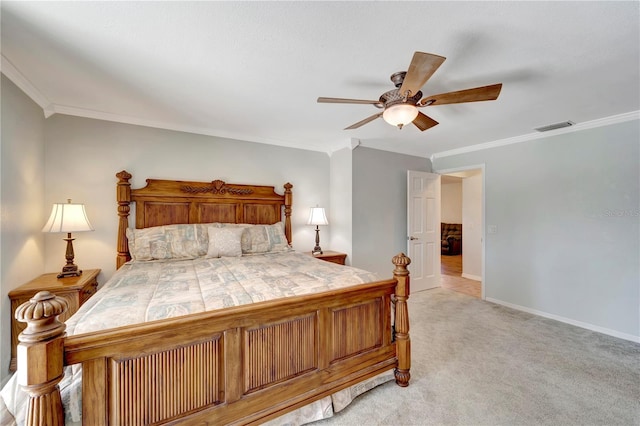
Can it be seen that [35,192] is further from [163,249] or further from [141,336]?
[141,336]

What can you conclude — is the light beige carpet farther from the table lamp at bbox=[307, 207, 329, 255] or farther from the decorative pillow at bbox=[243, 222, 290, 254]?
the decorative pillow at bbox=[243, 222, 290, 254]

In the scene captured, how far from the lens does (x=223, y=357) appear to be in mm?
1348

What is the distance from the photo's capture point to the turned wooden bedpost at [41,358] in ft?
3.02

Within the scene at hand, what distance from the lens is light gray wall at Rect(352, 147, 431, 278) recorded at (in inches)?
155

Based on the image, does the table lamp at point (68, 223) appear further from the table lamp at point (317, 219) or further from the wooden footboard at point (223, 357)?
the table lamp at point (317, 219)

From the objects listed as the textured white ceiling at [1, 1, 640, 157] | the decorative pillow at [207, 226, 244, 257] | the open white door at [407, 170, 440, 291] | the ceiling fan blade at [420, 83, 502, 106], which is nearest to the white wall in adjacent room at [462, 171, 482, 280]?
the open white door at [407, 170, 440, 291]

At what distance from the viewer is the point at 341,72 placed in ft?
6.63

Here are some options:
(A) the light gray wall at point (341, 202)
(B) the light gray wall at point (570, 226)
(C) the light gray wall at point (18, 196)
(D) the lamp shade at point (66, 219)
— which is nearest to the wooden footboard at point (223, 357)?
(C) the light gray wall at point (18, 196)

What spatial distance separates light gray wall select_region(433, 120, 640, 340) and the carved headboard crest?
12.0ft

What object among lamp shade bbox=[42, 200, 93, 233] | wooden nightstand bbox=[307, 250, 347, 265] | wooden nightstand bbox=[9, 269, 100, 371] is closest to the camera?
wooden nightstand bbox=[9, 269, 100, 371]

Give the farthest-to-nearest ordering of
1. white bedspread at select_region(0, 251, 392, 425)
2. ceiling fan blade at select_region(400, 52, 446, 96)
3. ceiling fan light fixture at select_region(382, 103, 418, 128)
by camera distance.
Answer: ceiling fan light fixture at select_region(382, 103, 418, 128), ceiling fan blade at select_region(400, 52, 446, 96), white bedspread at select_region(0, 251, 392, 425)

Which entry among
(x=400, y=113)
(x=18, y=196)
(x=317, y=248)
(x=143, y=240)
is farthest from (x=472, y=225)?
(x=18, y=196)

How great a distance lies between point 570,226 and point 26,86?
5722mm

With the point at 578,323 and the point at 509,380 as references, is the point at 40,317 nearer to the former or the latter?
the point at 509,380
